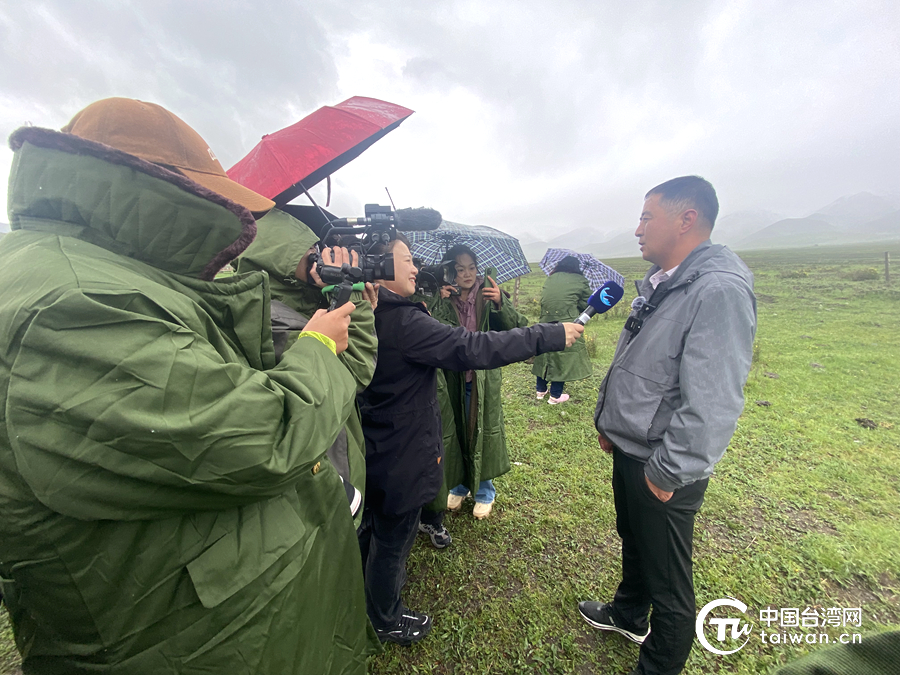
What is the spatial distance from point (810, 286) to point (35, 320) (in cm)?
3078

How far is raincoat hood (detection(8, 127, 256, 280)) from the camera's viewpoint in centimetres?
96

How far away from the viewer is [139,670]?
1.09 m

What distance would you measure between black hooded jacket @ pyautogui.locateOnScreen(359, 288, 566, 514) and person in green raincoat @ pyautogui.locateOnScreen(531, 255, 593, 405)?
4.63m

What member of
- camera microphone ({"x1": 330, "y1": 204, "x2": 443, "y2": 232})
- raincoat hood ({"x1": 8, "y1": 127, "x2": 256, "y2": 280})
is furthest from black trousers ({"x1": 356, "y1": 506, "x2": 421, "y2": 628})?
raincoat hood ({"x1": 8, "y1": 127, "x2": 256, "y2": 280})

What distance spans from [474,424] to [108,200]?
9.81 ft

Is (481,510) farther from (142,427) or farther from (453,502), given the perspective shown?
(142,427)

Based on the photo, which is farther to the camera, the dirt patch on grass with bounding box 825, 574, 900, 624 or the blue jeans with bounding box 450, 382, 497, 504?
the blue jeans with bounding box 450, 382, 497, 504

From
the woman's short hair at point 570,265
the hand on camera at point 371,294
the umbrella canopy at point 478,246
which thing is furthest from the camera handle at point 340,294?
the woman's short hair at point 570,265

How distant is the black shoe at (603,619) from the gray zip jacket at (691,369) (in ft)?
4.64

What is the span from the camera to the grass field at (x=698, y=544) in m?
2.63

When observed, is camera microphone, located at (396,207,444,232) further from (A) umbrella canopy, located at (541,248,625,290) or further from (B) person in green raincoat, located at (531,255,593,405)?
(A) umbrella canopy, located at (541,248,625,290)

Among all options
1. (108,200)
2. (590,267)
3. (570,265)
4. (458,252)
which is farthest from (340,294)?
(590,267)

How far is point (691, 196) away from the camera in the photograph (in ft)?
7.09

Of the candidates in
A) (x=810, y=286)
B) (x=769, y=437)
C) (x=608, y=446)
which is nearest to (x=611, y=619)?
(x=608, y=446)
